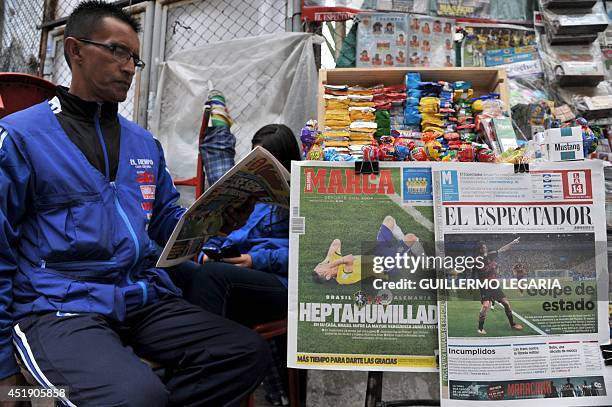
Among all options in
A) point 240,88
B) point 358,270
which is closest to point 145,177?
point 358,270

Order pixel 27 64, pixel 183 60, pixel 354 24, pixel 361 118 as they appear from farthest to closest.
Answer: pixel 27 64 < pixel 183 60 < pixel 354 24 < pixel 361 118

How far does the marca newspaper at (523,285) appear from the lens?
1.15 m

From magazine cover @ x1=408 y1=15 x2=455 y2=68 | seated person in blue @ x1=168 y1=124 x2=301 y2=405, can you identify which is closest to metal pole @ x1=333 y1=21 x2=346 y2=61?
magazine cover @ x1=408 y1=15 x2=455 y2=68

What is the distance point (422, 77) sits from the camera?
2635 millimetres

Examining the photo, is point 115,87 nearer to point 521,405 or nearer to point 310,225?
point 310,225

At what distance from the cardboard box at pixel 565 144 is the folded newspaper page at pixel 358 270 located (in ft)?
1.04

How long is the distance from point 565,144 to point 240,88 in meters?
2.34

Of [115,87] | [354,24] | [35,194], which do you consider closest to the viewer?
[35,194]

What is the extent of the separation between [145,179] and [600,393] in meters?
1.34

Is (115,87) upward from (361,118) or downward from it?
downward

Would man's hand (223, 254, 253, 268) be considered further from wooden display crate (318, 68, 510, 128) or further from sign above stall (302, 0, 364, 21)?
sign above stall (302, 0, 364, 21)

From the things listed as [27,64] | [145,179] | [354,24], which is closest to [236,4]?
[354,24]

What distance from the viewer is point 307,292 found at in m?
1.18

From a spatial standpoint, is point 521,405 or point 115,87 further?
point 115,87
